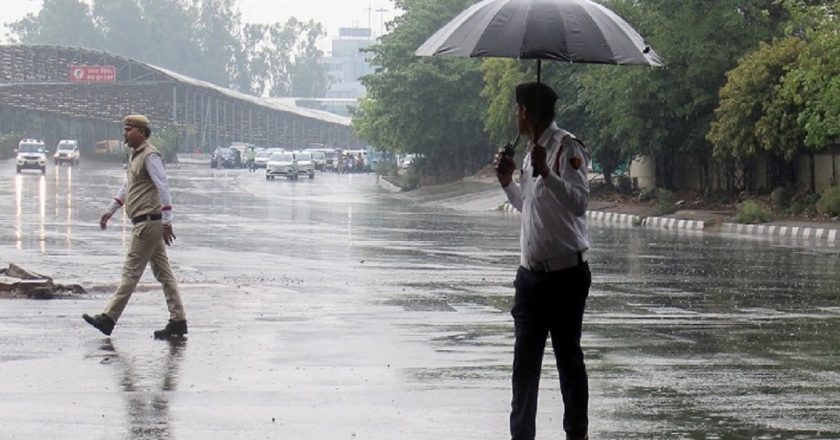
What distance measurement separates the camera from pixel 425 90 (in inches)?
2753

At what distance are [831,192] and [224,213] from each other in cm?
1428

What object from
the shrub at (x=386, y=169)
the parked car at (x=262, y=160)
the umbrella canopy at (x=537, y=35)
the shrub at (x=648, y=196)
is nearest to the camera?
the umbrella canopy at (x=537, y=35)

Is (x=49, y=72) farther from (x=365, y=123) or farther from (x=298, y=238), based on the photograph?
(x=298, y=238)

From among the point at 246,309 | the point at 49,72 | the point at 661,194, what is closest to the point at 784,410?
the point at 246,309

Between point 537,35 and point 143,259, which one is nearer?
point 537,35

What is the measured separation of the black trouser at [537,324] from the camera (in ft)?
26.2

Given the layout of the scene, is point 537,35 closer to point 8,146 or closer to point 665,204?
point 665,204

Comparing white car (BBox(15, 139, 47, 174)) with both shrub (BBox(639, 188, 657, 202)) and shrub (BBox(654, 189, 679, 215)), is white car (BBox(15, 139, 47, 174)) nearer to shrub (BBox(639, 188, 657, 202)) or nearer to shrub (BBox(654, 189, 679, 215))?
shrub (BBox(639, 188, 657, 202))

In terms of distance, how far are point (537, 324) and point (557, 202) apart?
0.61 m

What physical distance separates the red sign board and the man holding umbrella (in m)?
109

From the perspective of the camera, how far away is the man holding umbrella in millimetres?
7965

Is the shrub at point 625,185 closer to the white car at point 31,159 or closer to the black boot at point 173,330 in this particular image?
the white car at point 31,159

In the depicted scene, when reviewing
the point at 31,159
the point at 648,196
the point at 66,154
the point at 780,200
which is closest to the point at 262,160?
the point at 66,154

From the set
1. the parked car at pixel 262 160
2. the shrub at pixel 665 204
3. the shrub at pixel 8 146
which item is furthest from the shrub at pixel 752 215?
the shrub at pixel 8 146
